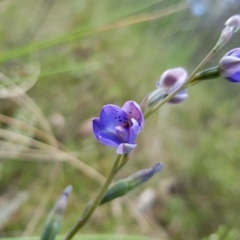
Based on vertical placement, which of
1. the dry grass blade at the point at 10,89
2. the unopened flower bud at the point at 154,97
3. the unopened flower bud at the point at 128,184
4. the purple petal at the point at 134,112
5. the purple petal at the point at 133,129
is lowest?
the unopened flower bud at the point at 128,184

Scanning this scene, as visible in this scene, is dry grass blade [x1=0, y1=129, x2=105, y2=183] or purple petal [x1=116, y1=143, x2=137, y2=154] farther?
dry grass blade [x1=0, y1=129, x2=105, y2=183]

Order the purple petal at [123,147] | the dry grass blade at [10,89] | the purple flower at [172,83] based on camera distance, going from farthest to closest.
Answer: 1. the dry grass blade at [10,89]
2. the purple flower at [172,83]
3. the purple petal at [123,147]

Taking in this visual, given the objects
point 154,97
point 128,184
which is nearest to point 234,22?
point 154,97

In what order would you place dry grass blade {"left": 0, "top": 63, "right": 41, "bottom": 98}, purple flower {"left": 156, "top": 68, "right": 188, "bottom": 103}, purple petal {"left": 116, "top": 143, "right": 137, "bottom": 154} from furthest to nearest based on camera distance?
1. dry grass blade {"left": 0, "top": 63, "right": 41, "bottom": 98}
2. purple flower {"left": 156, "top": 68, "right": 188, "bottom": 103}
3. purple petal {"left": 116, "top": 143, "right": 137, "bottom": 154}

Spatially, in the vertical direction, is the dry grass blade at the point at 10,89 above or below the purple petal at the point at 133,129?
above

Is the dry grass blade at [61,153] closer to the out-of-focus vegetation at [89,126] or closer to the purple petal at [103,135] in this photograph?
the out-of-focus vegetation at [89,126]

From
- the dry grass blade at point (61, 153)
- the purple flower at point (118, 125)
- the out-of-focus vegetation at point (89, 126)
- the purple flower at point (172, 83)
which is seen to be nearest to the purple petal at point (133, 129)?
the purple flower at point (118, 125)

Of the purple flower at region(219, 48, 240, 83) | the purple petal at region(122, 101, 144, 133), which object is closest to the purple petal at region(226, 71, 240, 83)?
the purple flower at region(219, 48, 240, 83)

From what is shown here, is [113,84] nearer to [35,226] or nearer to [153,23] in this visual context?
[153,23]

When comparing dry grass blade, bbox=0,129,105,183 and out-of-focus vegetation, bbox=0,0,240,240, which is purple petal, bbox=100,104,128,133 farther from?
dry grass blade, bbox=0,129,105,183
